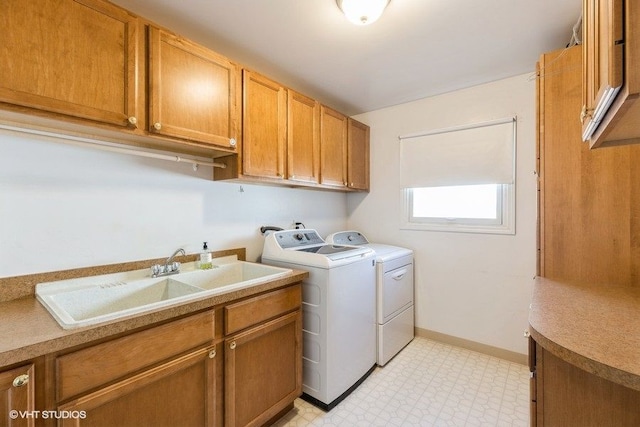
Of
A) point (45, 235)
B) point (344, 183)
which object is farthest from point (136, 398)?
point (344, 183)

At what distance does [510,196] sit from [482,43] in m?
1.18

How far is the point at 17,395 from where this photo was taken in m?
0.84

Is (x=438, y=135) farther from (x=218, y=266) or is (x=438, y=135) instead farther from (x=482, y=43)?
(x=218, y=266)

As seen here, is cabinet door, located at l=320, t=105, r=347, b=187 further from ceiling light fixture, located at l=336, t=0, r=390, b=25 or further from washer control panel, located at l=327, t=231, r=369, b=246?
ceiling light fixture, located at l=336, t=0, r=390, b=25

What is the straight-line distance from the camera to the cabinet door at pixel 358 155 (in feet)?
9.15

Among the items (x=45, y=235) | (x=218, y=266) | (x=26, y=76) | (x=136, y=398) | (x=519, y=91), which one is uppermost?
(x=519, y=91)

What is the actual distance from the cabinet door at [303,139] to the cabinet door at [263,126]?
0.22 feet

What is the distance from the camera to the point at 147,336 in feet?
3.66

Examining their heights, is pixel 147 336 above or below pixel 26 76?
below

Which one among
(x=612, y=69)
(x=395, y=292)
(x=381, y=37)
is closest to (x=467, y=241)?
(x=395, y=292)

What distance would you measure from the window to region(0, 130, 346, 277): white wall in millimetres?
1566

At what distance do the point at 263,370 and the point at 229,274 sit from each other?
2.24 ft

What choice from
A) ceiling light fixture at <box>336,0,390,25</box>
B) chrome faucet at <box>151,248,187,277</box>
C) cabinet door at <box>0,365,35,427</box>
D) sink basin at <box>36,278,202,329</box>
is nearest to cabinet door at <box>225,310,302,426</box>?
sink basin at <box>36,278,202,329</box>

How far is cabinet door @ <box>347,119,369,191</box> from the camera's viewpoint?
9.15 feet
